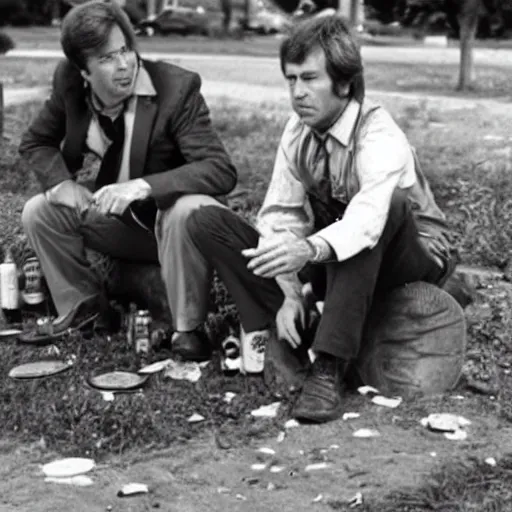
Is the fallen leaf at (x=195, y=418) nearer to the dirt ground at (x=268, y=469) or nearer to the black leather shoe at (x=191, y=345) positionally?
the dirt ground at (x=268, y=469)

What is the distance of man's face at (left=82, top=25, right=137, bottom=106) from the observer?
15.6 ft

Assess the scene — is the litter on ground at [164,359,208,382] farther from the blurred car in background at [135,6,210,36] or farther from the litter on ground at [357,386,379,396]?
the blurred car in background at [135,6,210,36]

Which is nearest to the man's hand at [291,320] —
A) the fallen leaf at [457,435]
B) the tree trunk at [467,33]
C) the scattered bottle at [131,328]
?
the fallen leaf at [457,435]

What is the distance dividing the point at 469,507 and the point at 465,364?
4.19 feet

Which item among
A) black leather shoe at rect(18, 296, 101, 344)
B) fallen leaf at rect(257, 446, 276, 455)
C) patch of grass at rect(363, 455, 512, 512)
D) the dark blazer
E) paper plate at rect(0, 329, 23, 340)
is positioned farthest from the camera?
paper plate at rect(0, 329, 23, 340)

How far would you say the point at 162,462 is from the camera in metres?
3.80

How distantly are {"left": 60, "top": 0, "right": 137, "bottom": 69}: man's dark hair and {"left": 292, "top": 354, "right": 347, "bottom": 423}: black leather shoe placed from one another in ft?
4.97

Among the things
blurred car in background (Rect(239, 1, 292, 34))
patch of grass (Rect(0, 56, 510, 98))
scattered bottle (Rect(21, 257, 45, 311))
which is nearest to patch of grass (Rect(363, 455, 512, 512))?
scattered bottle (Rect(21, 257, 45, 311))

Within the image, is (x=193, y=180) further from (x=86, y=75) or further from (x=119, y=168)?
(x=86, y=75)

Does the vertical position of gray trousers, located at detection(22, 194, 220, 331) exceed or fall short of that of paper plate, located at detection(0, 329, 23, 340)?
it exceeds it

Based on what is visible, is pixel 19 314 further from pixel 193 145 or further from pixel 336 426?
pixel 336 426

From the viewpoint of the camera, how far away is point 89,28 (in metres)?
4.74

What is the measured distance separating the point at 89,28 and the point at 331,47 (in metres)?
1.06

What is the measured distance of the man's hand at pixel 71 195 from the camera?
198 inches
